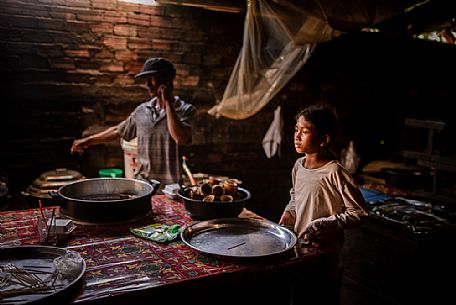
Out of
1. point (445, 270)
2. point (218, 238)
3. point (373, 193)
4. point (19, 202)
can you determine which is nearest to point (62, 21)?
point (19, 202)

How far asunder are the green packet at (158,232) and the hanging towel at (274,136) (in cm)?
309

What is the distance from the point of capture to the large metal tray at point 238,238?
206 cm

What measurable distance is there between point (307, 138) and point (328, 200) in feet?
1.34

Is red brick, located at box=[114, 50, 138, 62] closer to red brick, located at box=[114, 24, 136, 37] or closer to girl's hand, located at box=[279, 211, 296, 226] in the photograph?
red brick, located at box=[114, 24, 136, 37]

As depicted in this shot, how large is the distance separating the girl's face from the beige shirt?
14cm

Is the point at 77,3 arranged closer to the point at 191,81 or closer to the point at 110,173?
the point at 191,81

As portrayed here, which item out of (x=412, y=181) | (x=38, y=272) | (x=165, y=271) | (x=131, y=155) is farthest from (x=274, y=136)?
(x=38, y=272)

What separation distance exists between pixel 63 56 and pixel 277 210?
357 centimetres

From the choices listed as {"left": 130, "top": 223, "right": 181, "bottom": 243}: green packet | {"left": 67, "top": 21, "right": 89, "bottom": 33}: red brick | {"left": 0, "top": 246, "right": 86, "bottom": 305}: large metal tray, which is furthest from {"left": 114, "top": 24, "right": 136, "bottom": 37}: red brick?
{"left": 0, "top": 246, "right": 86, "bottom": 305}: large metal tray

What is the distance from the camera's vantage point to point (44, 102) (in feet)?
14.5

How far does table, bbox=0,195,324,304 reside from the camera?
1708mm

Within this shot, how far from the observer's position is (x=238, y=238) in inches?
89.6

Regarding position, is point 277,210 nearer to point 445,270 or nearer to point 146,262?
point 445,270

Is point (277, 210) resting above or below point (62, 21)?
below
